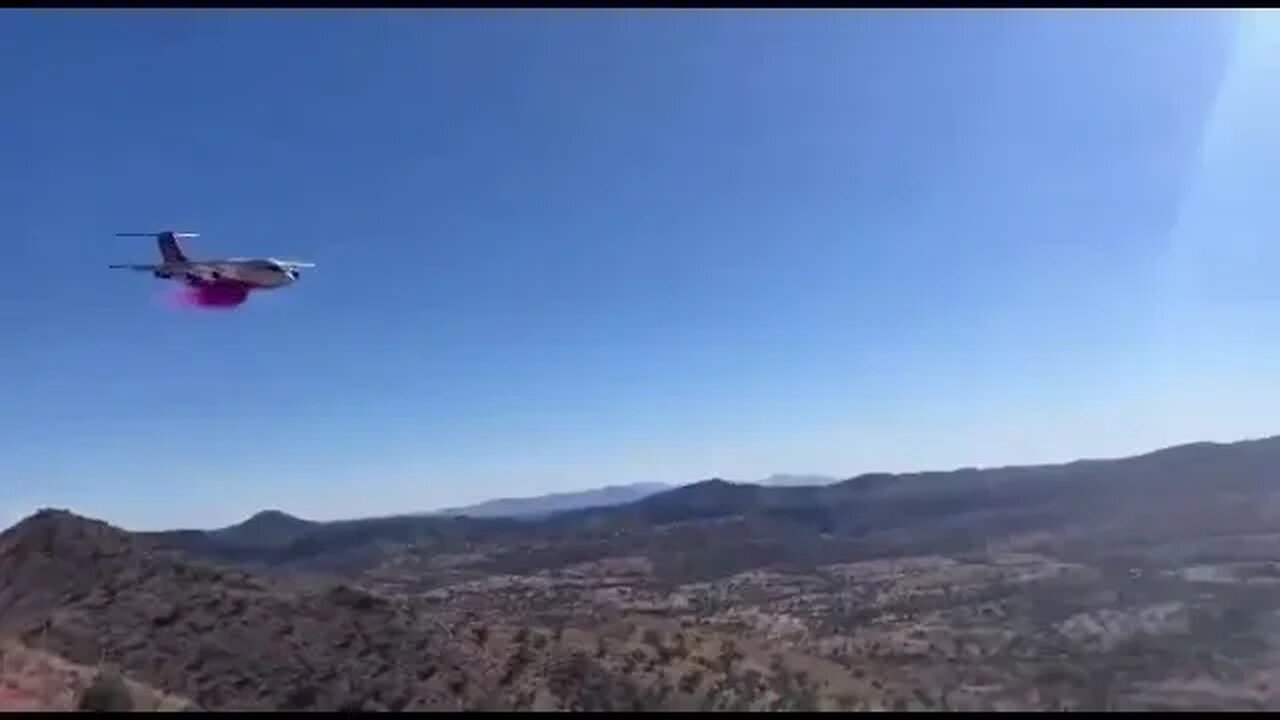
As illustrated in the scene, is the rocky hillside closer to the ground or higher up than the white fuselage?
closer to the ground

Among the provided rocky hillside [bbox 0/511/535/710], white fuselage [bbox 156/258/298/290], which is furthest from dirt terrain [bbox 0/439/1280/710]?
white fuselage [bbox 156/258/298/290]

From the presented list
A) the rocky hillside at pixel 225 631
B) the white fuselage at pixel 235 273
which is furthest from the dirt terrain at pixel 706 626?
the white fuselage at pixel 235 273

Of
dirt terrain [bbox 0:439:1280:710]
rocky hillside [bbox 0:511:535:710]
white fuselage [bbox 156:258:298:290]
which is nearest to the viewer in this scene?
rocky hillside [bbox 0:511:535:710]

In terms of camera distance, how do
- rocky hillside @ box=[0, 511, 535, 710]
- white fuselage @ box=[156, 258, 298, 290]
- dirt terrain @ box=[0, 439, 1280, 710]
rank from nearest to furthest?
rocky hillside @ box=[0, 511, 535, 710]
dirt terrain @ box=[0, 439, 1280, 710]
white fuselage @ box=[156, 258, 298, 290]

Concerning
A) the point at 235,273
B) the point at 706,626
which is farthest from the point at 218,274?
the point at 706,626

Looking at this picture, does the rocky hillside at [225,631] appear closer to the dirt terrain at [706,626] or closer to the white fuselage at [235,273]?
the dirt terrain at [706,626]

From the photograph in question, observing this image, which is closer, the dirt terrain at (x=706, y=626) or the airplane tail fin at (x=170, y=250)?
the dirt terrain at (x=706, y=626)

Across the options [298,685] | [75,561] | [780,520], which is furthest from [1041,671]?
[780,520]

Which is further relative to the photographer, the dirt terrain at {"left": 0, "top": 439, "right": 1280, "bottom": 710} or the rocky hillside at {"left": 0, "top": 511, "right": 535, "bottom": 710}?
the dirt terrain at {"left": 0, "top": 439, "right": 1280, "bottom": 710}

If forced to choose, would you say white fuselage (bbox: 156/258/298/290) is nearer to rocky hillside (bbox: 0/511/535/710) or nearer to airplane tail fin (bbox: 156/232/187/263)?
airplane tail fin (bbox: 156/232/187/263)

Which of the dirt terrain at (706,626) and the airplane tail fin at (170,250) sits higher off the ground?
the airplane tail fin at (170,250)
